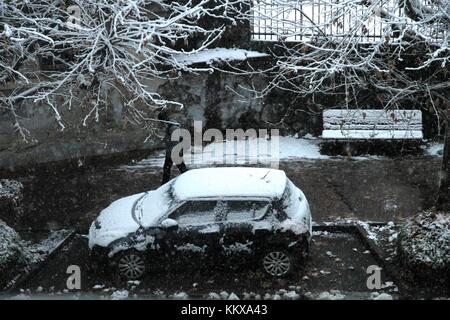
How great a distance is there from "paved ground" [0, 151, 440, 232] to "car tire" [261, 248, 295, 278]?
2692mm

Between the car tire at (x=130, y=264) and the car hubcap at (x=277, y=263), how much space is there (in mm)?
1754

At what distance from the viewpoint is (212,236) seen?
8.11 m

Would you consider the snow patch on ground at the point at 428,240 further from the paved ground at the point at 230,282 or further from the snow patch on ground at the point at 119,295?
the snow patch on ground at the point at 119,295

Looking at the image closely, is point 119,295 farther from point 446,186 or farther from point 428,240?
point 446,186

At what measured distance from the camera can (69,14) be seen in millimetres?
9555

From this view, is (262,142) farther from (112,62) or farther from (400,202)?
(112,62)

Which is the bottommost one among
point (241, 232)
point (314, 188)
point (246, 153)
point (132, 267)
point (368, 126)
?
point (132, 267)

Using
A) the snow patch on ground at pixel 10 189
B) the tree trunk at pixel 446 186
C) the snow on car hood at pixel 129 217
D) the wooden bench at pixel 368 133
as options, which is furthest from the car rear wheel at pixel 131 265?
the wooden bench at pixel 368 133

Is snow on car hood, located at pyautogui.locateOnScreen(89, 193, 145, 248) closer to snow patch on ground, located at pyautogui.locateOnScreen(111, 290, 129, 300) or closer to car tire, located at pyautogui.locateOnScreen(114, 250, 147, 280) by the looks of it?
car tire, located at pyautogui.locateOnScreen(114, 250, 147, 280)

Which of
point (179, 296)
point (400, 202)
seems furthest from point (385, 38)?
point (179, 296)

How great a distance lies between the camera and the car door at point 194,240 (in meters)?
8.11

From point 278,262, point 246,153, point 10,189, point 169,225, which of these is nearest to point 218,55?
point 246,153

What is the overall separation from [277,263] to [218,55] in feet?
28.7

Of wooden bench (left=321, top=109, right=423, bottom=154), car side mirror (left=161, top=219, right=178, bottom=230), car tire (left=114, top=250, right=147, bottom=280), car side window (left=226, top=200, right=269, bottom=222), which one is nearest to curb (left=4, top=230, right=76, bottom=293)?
car tire (left=114, top=250, right=147, bottom=280)
